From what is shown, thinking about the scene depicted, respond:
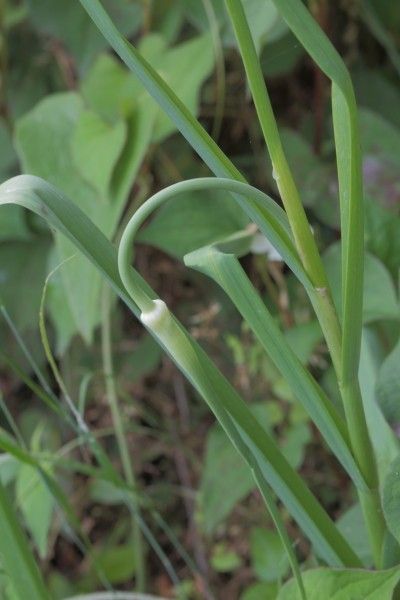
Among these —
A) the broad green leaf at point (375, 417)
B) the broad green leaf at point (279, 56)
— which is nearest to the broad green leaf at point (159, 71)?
the broad green leaf at point (279, 56)

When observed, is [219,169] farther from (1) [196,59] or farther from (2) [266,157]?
(2) [266,157]

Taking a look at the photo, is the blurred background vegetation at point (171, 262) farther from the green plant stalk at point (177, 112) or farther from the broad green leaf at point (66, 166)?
the green plant stalk at point (177, 112)

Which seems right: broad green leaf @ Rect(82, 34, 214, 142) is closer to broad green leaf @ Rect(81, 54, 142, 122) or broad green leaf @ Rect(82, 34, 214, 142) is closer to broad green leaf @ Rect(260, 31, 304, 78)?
broad green leaf @ Rect(81, 54, 142, 122)

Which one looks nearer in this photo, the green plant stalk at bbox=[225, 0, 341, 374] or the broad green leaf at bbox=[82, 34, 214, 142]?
the green plant stalk at bbox=[225, 0, 341, 374]

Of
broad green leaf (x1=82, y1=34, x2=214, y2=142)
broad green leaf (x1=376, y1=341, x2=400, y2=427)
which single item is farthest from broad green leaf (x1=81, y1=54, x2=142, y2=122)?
broad green leaf (x1=376, y1=341, x2=400, y2=427)

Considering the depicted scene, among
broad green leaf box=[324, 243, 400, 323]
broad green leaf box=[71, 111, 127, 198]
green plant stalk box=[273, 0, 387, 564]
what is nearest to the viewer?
green plant stalk box=[273, 0, 387, 564]

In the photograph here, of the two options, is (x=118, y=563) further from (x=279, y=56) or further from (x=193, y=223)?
(x=279, y=56)
